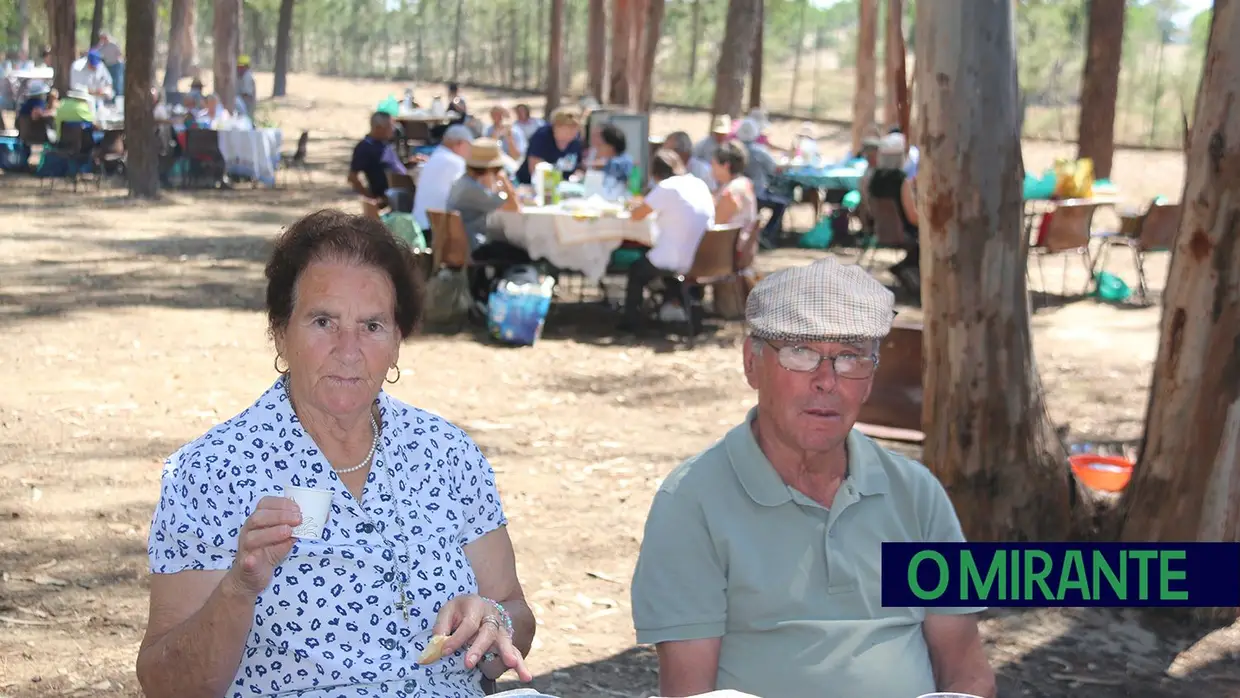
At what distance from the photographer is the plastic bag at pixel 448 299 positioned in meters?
11.2

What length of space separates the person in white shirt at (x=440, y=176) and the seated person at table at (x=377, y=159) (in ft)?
6.66

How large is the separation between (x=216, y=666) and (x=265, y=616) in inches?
6.7

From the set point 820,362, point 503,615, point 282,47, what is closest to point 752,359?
point 820,362

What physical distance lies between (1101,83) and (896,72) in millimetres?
9316

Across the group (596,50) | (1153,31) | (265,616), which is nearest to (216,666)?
(265,616)

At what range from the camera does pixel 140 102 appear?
749 inches

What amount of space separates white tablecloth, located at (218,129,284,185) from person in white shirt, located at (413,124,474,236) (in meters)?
10.0

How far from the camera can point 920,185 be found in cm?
547

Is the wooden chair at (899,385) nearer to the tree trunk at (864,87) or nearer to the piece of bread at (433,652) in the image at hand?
the piece of bread at (433,652)

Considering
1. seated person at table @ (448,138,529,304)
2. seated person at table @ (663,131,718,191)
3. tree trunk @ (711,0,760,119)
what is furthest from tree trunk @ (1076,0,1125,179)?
seated person at table @ (448,138,529,304)

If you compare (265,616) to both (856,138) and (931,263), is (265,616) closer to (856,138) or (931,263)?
(931,263)

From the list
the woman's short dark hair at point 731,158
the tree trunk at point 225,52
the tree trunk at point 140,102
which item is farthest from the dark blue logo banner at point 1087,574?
the tree trunk at point 225,52

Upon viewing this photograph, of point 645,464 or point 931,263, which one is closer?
point 931,263

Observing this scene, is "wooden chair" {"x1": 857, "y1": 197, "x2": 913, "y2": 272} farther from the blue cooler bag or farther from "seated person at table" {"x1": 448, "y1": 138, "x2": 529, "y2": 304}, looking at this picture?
the blue cooler bag
